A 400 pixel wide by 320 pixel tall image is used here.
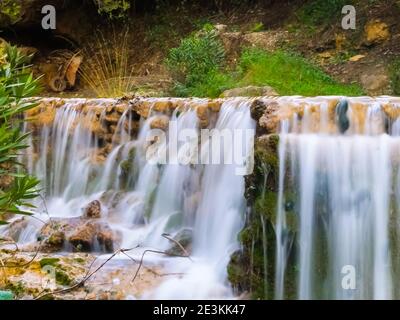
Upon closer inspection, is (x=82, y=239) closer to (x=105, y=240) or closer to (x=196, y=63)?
(x=105, y=240)

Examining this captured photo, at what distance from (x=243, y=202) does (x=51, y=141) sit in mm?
4039

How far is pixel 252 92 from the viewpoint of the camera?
8672 mm

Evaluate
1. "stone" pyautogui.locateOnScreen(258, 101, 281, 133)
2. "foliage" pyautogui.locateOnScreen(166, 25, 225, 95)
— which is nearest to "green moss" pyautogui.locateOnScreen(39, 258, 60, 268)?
"stone" pyautogui.locateOnScreen(258, 101, 281, 133)

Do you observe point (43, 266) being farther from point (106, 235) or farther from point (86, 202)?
point (86, 202)

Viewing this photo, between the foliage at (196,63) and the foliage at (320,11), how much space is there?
2.00 m

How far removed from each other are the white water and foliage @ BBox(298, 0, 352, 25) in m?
4.76

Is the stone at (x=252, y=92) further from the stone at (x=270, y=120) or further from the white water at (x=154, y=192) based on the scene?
the stone at (x=270, y=120)

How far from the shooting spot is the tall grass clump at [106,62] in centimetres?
1252

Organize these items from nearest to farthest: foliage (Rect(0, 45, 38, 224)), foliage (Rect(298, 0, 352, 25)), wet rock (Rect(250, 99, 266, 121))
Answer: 1. foliage (Rect(0, 45, 38, 224))
2. wet rock (Rect(250, 99, 266, 121))
3. foliage (Rect(298, 0, 352, 25))

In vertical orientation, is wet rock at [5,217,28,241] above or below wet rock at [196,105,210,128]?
below

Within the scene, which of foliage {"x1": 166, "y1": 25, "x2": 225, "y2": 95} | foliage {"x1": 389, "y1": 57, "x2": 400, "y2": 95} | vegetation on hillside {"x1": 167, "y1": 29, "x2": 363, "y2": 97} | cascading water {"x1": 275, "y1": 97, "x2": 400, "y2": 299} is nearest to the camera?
cascading water {"x1": 275, "y1": 97, "x2": 400, "y2": 299}

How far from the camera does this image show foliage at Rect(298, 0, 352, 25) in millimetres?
10773

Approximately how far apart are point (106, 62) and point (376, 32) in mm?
6517

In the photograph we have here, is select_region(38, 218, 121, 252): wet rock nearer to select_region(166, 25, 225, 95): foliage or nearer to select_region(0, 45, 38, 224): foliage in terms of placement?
select_region(0, 45, 38, 224): foliage
